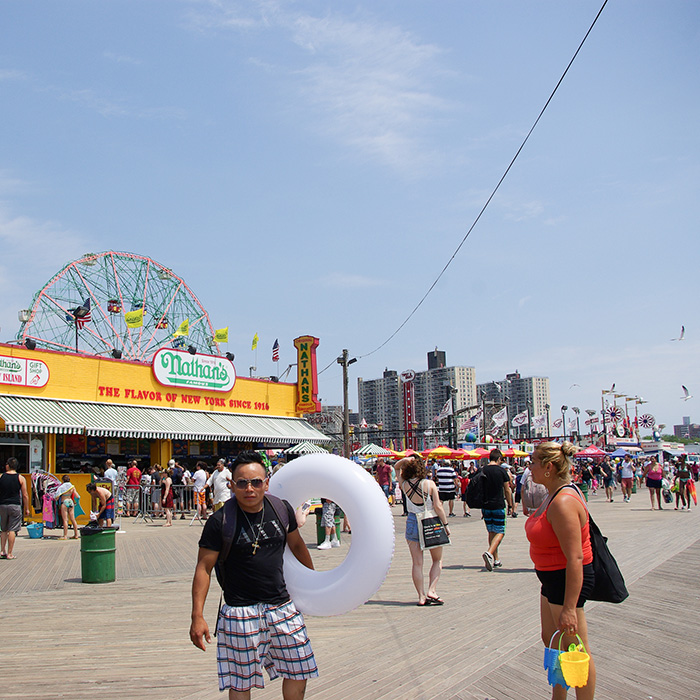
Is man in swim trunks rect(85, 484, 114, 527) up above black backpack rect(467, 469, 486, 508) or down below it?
below

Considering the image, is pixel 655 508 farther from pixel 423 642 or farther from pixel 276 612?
pixel 276 612

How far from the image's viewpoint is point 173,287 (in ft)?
117

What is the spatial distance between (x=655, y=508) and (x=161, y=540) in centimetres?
1428

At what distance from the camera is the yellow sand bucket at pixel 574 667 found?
143 inches

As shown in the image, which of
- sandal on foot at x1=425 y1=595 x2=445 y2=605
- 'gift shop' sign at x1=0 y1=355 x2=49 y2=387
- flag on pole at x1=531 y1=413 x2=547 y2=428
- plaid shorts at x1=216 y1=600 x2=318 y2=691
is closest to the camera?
plaid shorts at x1=216 y1=600 x2=318 y2=691

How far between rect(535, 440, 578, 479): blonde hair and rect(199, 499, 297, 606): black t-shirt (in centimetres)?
158

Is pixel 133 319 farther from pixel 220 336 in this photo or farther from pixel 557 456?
pixel 557 456

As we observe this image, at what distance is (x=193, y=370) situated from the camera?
26422mm

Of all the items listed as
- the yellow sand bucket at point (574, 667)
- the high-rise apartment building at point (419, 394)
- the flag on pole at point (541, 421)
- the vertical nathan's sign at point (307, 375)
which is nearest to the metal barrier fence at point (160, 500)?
the vertical nathan's sign at point (307, 375)

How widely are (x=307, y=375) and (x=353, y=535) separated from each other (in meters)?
26.4

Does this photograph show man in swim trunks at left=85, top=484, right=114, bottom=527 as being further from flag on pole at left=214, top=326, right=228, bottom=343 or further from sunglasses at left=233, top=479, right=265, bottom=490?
flag on pole at left=214, top=326, right=228, bottom=343

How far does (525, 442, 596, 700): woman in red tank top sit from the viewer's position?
3734 millimetres

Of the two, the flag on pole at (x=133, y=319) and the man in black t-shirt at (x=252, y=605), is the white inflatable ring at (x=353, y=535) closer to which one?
the man in black t-shirt at (x=252, y=605)

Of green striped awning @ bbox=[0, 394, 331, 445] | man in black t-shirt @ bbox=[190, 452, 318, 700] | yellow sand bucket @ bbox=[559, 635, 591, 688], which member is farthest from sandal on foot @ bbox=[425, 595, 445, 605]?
green striped awning @ bbox=[0, 394, 331, 445]
